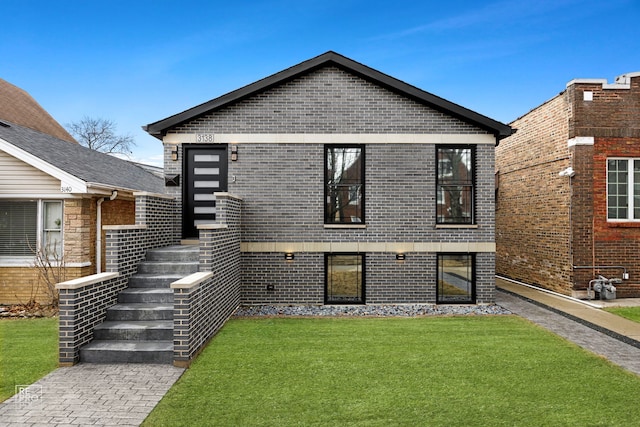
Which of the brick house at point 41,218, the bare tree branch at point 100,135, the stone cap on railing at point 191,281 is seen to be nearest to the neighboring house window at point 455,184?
the stone cap on railing at point 191,281

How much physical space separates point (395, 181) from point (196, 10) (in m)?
18.0

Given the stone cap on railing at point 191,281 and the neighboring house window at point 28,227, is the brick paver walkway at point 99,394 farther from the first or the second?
the neighboring house window at point 28,227

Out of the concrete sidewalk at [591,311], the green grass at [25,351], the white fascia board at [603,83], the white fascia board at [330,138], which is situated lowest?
the green grass at [25,351]

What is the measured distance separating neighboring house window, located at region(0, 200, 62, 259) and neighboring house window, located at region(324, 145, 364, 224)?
22.9ft

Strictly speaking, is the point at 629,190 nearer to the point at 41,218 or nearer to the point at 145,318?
the point at 145,318

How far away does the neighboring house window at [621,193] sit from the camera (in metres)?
10.3

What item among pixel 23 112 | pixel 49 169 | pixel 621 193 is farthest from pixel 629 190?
pixel 23 112

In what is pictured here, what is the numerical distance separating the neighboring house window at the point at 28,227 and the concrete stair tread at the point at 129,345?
4.62m

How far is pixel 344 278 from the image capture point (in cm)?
938

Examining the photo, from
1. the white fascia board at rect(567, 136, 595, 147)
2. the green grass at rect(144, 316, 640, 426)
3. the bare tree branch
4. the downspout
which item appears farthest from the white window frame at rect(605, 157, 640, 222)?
the bare tree branch

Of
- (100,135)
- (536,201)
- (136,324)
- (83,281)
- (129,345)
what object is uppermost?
(100,135)

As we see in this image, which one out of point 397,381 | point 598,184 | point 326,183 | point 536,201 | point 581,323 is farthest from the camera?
point 536,201

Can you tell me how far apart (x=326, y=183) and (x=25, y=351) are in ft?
22.5

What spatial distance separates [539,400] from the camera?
4.36m
